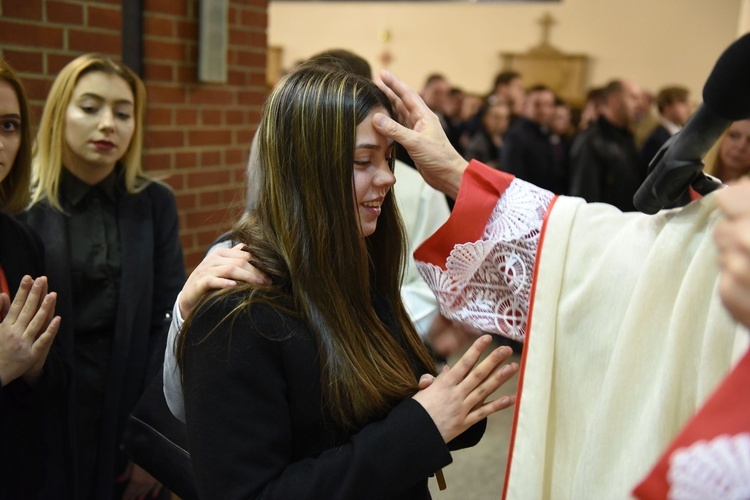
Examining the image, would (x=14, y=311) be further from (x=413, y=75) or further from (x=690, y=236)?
(x=413, y=75)

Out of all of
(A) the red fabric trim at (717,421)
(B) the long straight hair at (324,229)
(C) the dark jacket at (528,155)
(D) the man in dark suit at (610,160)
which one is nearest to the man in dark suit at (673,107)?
(D) the man in dark suit at (610,160)

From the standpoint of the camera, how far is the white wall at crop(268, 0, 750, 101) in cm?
1100

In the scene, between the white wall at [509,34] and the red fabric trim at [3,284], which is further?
the white wall at [509,34]

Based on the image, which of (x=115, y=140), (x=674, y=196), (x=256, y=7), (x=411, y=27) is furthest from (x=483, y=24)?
(x=674, y=196)

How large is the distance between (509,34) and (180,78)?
10291 millimetres

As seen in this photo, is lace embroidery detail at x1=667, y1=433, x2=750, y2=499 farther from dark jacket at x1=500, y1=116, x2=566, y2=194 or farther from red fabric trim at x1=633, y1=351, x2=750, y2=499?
dark jacket at x1=500, y1=116, x2=566, y2=194

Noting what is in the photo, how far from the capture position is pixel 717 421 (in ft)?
2.37

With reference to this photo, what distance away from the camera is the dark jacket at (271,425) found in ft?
3.67

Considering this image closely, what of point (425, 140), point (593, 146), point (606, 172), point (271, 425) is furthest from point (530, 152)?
point (271, 425)

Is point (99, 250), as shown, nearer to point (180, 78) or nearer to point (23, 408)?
point (23, 408)

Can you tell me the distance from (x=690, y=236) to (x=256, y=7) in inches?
96.3

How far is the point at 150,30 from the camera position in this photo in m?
2.63

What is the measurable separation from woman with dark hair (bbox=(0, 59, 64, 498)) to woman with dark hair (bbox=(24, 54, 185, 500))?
16 centimetres

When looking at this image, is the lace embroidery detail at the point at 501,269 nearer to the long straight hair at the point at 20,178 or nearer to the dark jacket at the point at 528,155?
the long straight hair at the point at 20,178
